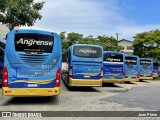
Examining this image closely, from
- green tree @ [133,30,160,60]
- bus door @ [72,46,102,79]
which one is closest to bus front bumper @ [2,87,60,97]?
bus door @ [72,46,102,79]

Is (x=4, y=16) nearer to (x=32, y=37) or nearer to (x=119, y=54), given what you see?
(x=119, y=54)

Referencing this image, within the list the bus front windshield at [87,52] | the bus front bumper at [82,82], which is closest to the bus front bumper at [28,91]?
the bus front bumper at [82,82]

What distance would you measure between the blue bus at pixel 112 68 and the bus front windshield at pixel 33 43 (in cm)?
1053

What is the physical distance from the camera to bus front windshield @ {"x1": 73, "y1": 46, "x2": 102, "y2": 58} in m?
19.4

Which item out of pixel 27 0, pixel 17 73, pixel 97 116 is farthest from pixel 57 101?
pixel 27 0

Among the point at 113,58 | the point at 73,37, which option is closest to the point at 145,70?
the point at 113,58

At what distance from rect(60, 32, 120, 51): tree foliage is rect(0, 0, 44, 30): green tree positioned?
2911cm

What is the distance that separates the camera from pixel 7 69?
43.0 feet

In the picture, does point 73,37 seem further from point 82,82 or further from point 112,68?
point 82,82

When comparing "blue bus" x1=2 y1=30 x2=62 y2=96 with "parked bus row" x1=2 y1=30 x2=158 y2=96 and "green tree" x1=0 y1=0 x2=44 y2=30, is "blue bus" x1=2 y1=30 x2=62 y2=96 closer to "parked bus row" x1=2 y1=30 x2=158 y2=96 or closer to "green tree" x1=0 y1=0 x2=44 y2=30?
"parked bus row" x1=2 y1=30 x2=158 y2=96

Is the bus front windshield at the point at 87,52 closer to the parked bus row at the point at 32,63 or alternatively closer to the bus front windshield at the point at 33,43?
the parked bus row at the point at 32,63

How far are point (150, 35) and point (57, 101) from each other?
146 feet

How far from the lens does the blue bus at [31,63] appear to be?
13.1 metres

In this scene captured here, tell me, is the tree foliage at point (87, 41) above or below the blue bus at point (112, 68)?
above
